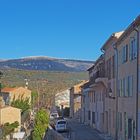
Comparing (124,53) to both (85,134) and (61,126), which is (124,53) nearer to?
(85,134)

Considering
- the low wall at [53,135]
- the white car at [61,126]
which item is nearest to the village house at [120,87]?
the white car at [61,126]

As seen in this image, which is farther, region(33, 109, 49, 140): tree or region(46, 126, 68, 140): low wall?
region(33, 109, 49, 140): tree

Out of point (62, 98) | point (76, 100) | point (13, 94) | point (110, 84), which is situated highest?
point (110, 84)

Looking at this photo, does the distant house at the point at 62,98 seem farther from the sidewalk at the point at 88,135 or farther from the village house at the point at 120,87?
the sidewalk at the point at 88,135

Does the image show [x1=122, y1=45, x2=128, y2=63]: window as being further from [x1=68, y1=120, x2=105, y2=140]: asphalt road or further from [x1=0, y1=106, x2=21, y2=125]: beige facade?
[x1=0, y1=106, x2=21, y2=125]: beige facade

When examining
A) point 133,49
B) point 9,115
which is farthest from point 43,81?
point 133,49

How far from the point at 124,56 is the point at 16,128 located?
3502 cm

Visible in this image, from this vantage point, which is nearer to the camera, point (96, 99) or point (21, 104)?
point (96, 99)

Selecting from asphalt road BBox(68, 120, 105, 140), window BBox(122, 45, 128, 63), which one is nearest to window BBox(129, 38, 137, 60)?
window BBox(122, 45, 128, 63)

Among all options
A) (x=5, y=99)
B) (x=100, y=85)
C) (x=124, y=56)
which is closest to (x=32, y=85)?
(x=5, y=99)

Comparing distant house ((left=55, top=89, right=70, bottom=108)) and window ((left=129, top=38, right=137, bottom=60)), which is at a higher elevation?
window ((left=129, top=38, right=137, bottom=60))

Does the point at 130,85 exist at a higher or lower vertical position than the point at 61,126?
higher

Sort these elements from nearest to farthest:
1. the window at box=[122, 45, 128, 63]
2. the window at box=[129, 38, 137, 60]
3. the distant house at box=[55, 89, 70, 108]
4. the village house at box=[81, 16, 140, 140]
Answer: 1. the village house at box=[81, 16, 140, 140]
2. the window at box=[129, 38, 137, 60]
3. the window at box=[122, 45, 128, 63]
4. the distant house at box=[55, 89, 70, 108]

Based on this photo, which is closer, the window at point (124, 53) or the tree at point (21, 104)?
the window at point (124, 53)
